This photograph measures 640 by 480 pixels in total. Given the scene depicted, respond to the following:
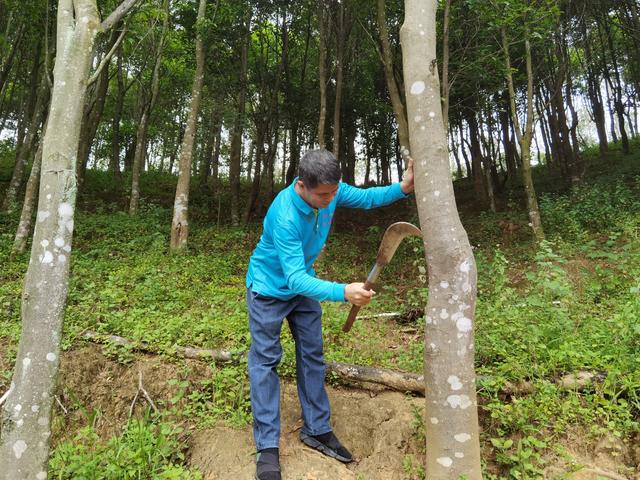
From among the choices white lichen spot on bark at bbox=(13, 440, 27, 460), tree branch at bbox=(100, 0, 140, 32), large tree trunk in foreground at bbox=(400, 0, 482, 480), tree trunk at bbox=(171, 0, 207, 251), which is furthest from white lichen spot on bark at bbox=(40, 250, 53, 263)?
tree trunk at bbox=(171, 0, 207, 251)

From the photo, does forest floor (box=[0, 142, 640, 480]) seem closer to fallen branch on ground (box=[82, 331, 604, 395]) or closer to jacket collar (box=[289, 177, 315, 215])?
fallen branch on ground (box=[82, 331, 604, 395])

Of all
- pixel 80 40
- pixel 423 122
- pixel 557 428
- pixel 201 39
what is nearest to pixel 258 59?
pixel 201 39

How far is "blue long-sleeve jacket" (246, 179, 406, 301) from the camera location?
246cm

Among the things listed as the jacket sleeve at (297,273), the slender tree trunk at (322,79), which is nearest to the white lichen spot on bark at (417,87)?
the jacket sleeve at (297,273)

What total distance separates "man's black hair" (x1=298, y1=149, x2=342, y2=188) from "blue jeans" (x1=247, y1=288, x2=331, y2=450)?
35.6 inches

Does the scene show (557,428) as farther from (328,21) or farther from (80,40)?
(328,21)

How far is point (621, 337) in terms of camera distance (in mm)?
3260

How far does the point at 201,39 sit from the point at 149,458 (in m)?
8.81

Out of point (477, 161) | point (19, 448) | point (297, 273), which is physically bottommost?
point (19, 448)

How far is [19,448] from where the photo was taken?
2277 mm

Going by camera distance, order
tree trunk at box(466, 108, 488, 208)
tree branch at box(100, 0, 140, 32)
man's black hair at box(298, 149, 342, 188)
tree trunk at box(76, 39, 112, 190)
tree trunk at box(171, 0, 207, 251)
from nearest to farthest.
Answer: man's black hair at box(298, 149, 342, 188)
tree branch at box(100, 0, 140, 32)
tree trunk at box(171, 0, 207, 251)
tree trunk at box(76, 39, 112, 190)
tree trunk at box(466, 108, 488, 208)

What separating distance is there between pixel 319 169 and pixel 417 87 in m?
0.84

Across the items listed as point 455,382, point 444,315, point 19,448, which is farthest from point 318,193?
point 19,448

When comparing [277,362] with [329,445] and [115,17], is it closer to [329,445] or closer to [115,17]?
[329,445]
